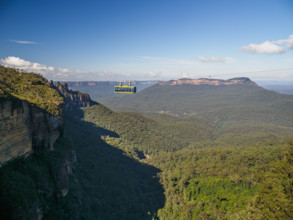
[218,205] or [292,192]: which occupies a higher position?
[292,192]

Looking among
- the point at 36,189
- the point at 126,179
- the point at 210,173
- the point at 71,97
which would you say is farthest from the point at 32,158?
the point at 71,97

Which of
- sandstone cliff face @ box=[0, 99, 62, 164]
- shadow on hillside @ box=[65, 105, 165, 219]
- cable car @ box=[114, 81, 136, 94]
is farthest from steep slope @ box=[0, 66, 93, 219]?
cable car @ box=[114, 81, 136, 94]

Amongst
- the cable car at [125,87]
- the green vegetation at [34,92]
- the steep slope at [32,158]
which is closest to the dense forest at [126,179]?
the green vegetation at [34,92]

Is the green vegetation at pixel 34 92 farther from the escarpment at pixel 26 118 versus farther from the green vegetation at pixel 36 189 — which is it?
the green vegetation at pixel 36 189

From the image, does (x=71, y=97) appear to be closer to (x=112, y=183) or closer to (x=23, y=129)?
(x=112, y=183)

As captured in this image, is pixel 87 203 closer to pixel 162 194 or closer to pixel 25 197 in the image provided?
pixel 25 197

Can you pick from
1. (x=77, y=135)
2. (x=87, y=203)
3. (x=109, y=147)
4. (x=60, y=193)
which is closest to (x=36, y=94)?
(x=60, y=193)
